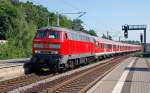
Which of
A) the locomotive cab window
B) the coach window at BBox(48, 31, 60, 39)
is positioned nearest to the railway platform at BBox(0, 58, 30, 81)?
the locomotive cab window

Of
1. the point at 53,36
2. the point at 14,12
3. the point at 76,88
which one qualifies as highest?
the point at 14,12

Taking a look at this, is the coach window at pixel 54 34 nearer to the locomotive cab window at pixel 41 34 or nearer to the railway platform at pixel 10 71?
the locomotive cab window at pixel 41 34

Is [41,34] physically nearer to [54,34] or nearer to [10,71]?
[54,34]

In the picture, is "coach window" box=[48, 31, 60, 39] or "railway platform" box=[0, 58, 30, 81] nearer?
"railway platform" box=[0, 58, 30, 81]

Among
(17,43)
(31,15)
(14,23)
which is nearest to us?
(17,43)

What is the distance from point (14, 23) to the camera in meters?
82.4

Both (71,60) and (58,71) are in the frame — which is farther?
(71,60)

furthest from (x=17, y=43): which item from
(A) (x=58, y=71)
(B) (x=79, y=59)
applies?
(A) (x=58, y=71)

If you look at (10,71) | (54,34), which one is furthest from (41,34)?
(10,71)

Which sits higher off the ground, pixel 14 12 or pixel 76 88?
pixel 14 12

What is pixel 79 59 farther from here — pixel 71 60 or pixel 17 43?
pixel 17 43

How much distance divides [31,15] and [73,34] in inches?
3526

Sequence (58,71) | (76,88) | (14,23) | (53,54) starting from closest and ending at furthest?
(76,88) → (53,54) → (58,71) → (14,23)

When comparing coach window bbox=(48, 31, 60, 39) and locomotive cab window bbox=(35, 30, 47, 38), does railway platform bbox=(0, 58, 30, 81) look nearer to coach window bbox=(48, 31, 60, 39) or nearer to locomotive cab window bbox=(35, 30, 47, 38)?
locomotive cab window bbox=(35, 30, 47, 38)
